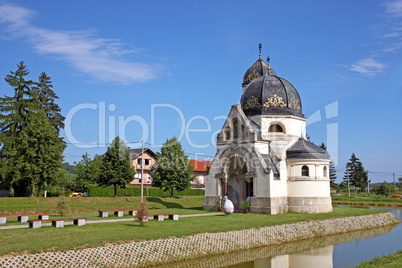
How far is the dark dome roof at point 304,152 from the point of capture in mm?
37656

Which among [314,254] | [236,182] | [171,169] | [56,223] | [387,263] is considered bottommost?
[314,254]

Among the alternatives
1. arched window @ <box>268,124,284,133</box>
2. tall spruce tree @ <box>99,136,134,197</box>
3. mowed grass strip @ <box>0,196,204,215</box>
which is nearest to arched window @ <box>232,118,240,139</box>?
arched window @ <box>268,124,284,133</box>

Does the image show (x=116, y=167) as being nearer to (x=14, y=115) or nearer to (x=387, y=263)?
(x=14, y=115)

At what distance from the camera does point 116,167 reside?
1868 inches

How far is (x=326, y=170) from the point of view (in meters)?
38.6

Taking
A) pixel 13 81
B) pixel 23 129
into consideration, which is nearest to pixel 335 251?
pixel 23 129

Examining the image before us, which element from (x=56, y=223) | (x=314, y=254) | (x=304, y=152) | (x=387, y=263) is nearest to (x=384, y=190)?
(x=304, y=152)

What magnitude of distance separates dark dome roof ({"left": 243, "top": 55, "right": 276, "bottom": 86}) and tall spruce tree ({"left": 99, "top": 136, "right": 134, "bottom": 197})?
18789mm

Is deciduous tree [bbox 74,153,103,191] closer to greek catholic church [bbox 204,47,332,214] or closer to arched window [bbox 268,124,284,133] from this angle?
greek catholic church [bbox 204,47,332,214]

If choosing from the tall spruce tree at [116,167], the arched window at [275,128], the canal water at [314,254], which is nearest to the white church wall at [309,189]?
the arched window at [275,128]

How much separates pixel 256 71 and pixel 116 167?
2209 cm

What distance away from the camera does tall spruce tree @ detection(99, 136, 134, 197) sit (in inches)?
1845

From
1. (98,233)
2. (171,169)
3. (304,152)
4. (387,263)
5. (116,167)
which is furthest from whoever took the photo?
(171,169)

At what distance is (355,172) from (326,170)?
69.2 metres
